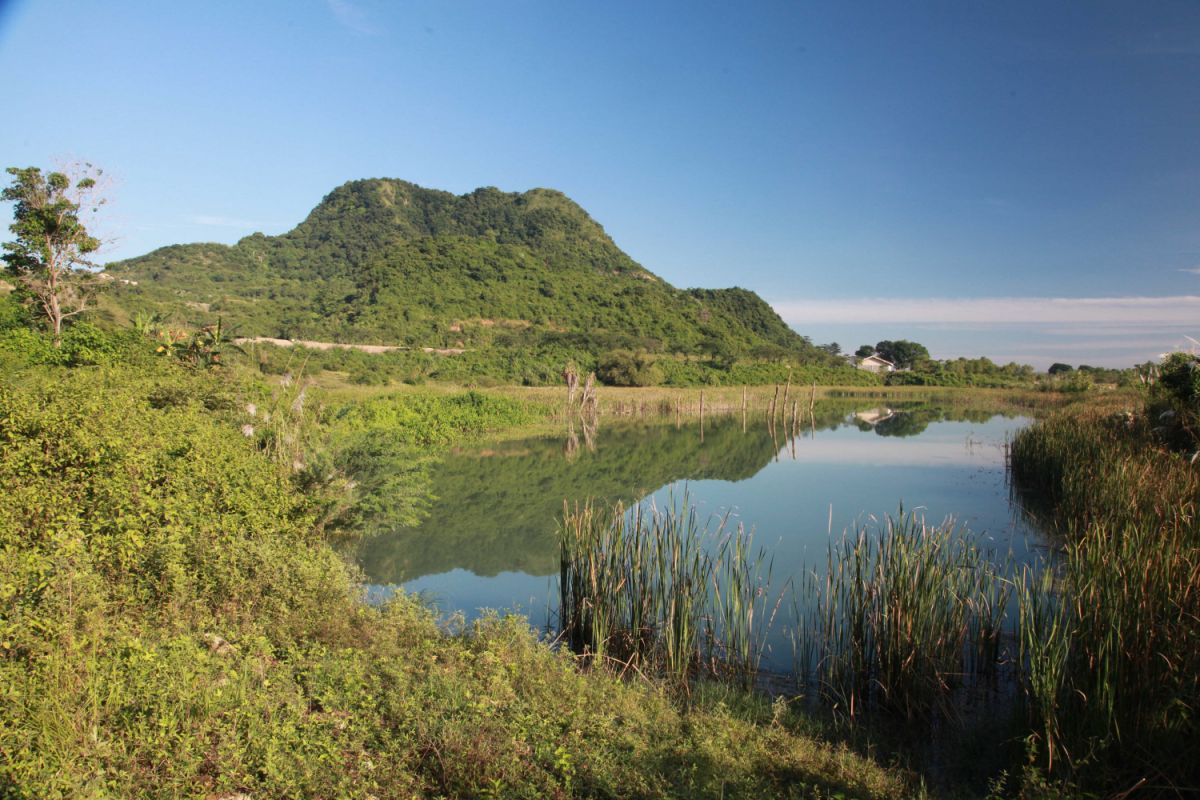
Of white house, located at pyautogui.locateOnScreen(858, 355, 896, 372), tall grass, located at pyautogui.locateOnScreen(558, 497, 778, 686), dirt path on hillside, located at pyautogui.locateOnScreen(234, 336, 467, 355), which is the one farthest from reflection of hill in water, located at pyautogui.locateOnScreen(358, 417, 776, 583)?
white house, located at pyautogui.locateOnScreen(858, 355, 896, 372)

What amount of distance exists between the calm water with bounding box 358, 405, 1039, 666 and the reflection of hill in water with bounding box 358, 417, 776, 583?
0.13ft

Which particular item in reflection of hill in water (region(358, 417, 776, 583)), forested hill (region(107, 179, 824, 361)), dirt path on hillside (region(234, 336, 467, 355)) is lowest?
reflection of hill in water (region(358, 417, 776, 583))

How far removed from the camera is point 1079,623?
415 centimetres

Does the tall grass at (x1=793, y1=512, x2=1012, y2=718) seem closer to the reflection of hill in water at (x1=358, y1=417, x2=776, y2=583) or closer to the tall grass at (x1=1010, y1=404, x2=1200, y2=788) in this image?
the tall grass at (x1=1010, y1=404, x2=1200, y2=788)

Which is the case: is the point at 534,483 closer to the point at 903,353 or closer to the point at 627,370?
the point at 627,370

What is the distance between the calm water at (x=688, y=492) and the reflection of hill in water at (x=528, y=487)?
0.04m

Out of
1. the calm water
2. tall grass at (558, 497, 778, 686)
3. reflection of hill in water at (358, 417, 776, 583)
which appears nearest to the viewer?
tall grass at (558, 497, 778, 686)

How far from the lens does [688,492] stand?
8.93m

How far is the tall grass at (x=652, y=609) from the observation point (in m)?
5.64

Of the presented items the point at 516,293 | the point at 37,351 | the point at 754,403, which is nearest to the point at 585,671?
the point at 37,351

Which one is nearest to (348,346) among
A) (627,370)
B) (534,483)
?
(627,370)

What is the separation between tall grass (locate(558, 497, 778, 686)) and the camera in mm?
5637

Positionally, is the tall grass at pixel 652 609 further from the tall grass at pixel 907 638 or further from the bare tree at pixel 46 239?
the bare tree at pixel 46 239

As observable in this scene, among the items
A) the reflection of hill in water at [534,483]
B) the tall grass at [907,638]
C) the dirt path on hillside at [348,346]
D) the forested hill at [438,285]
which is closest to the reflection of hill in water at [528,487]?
the reflection of hill in water at [534,483]
